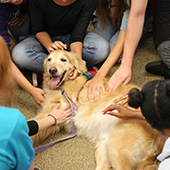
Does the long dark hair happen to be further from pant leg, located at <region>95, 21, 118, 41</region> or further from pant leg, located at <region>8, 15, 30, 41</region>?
pant leg, located at <region>8, 15, 30, 41</region>

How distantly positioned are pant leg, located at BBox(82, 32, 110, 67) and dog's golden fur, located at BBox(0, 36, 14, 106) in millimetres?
1503

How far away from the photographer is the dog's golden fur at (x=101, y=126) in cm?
140

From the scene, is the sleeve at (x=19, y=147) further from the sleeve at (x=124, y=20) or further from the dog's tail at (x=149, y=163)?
the sleeve at (x=124, y=20)

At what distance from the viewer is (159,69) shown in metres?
2.37

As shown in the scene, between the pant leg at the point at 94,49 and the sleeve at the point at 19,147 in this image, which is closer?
the sleeve at the point at 19,147

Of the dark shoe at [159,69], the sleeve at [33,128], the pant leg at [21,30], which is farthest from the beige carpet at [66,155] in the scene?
the dark shoe at [159,69]

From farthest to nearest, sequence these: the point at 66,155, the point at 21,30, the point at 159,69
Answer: the point at 21,30, the point at 159,69, the point at 66,155

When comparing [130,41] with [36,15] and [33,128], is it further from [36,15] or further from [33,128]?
[33,128]

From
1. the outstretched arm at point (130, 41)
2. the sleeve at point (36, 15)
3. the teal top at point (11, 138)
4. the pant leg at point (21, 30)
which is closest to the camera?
the teal top at point (11, 138)

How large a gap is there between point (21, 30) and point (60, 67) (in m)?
0.94

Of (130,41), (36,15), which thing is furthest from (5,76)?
(36,15)

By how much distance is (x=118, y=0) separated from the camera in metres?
2.27

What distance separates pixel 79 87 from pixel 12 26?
3.98 ft

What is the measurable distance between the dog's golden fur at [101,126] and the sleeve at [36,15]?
47 centimetres
